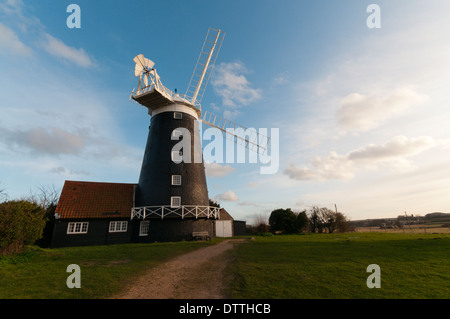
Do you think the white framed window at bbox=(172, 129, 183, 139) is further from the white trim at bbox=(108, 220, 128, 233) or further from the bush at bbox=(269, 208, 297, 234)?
the bush at bbox=(269, 208, 297, 234)

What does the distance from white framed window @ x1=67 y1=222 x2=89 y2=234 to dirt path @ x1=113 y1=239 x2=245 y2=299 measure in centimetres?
1347

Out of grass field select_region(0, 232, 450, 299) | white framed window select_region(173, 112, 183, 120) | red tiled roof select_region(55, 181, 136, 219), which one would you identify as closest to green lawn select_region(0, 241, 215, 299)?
grass field select_region(0, 232, 450, 299)

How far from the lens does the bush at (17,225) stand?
44.0ft

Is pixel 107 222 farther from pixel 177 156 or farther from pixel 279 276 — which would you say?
pixel 279 276

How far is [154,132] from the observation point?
2461 centimetres

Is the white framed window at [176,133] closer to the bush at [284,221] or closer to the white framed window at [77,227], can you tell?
the white framed window at [77,227]

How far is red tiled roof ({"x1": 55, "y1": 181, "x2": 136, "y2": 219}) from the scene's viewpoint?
20950mm

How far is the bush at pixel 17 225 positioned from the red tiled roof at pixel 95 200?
5.03m

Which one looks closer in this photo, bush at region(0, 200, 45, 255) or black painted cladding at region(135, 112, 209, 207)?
bush at region(0, 200, 45, 255)

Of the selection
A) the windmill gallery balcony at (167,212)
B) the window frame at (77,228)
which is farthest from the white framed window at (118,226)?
the window frame at (77,228)

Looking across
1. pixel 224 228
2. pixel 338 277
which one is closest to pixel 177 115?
pixel 224 228

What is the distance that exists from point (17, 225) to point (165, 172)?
1179 cm
